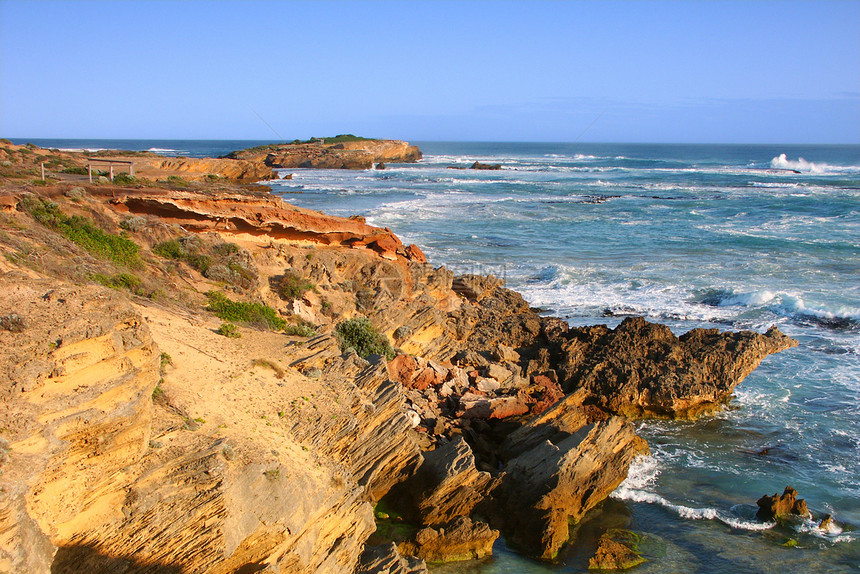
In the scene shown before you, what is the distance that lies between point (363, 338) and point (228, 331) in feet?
12.0

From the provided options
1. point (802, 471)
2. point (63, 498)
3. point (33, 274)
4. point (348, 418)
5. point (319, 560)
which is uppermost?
point (33, 274)

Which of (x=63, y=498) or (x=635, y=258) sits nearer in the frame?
(x=63, y=498)

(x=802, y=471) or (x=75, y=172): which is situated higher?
(x=75, y=172)

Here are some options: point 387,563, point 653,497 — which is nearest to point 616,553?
point 653,497

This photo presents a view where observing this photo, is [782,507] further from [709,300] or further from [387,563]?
[709,300]

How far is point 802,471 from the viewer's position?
39.5 feet

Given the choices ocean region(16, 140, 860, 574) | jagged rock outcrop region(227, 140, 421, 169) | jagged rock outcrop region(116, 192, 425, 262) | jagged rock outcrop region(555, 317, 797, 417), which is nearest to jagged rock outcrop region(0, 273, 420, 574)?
ocean region(16, 140, 860, 574)

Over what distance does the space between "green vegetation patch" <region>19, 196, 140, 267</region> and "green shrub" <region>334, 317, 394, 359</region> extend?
4.58 metres

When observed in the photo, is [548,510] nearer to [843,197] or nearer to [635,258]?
[635,258]

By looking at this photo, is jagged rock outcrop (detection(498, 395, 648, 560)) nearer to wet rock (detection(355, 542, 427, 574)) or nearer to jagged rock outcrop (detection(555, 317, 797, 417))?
wet rock (detection(355, 542, 427, 574))

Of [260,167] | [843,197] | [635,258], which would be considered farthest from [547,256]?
[260,167]

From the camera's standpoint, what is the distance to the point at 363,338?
13.7 m

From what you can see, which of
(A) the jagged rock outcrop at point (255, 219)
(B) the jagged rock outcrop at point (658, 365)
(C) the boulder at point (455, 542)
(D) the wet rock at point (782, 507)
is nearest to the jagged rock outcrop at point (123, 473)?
(C) the boulder at point (455, 542)

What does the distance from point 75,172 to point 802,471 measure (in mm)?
24844
